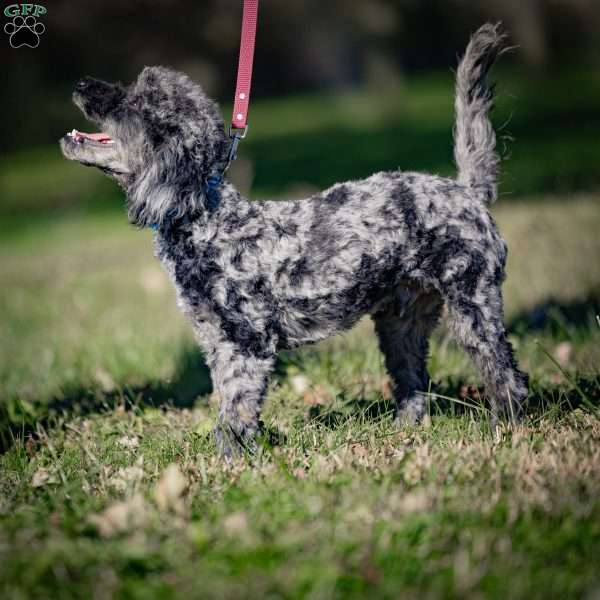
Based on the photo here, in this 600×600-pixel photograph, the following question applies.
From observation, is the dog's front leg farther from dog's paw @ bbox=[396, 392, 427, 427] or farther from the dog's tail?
the dog's tail

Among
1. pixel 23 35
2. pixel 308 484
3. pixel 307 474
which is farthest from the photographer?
pixel 23 35

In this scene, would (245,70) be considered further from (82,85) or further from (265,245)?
(265,245)

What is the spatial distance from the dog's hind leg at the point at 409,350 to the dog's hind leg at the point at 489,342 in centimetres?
41

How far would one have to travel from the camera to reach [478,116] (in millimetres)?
4266

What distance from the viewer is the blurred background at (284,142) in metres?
6.61

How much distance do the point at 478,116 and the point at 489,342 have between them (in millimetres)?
1301

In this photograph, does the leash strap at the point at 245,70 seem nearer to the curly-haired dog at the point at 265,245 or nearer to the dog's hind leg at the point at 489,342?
the curly-haired dog at the point at 265,245

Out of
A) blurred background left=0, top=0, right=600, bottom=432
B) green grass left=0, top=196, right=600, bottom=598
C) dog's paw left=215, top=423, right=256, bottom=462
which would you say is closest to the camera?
green grass left=0, top=196, right=600, bottom=598

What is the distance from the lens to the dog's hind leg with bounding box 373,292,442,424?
14.5 feet

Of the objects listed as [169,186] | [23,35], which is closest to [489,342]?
[169,186]

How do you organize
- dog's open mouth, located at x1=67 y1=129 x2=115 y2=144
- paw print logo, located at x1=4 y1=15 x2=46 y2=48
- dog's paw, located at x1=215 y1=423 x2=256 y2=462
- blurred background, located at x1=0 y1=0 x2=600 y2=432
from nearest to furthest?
1. dog's paw, located at x1=215 y1=423 x2=256 y2=462
2. dog's open mouth, located at x1=67 y1=129 x2=115 y2=144
3. paw print logo, located at x1=4 y1=15 x2=46 y2=48
4. blurred background, located at x1=0 y1=0 x2=600 y2=432

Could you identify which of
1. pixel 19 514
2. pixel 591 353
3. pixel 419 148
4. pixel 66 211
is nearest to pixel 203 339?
pixel 19 514

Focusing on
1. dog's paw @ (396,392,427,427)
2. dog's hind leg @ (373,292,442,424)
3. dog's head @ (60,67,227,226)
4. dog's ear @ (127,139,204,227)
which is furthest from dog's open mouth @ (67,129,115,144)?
dog's paw @ (396,392,427,427)

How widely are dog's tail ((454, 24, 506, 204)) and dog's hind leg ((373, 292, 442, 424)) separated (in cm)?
76
